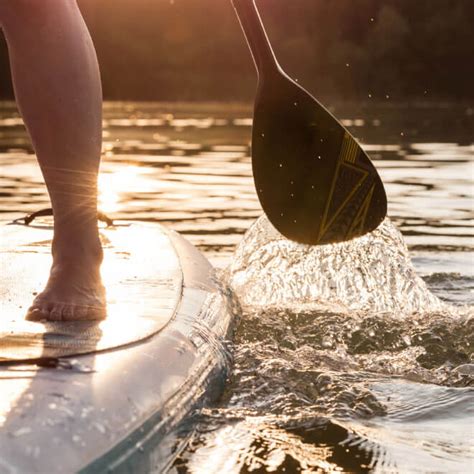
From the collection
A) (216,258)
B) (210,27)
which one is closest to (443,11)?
(210,27)

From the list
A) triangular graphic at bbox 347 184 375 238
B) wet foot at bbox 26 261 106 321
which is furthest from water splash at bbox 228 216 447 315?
wet foot at bbox 26 261 106 321

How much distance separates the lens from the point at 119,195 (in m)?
8.35

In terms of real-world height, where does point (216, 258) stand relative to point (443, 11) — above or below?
above

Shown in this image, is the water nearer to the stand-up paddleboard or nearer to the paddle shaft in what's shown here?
the stand-up paddleboard

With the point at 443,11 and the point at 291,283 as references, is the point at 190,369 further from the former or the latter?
the point at 443,11

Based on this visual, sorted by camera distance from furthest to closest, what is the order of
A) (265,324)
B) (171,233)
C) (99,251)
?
(171,233)
(265,324)
(99,251)

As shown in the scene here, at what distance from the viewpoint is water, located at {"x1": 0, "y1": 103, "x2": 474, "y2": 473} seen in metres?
2.28

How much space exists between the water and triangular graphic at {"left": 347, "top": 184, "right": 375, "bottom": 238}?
0.30m

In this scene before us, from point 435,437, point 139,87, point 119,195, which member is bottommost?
point 139,87

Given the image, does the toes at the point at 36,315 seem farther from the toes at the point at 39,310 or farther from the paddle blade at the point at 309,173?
the paddle blade at the point at 309,173

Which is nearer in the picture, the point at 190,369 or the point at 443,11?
the point at 190,369

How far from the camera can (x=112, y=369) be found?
2.06 metres

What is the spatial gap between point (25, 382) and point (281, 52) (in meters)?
30.5

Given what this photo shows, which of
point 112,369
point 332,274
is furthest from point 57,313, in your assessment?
point 332,274
